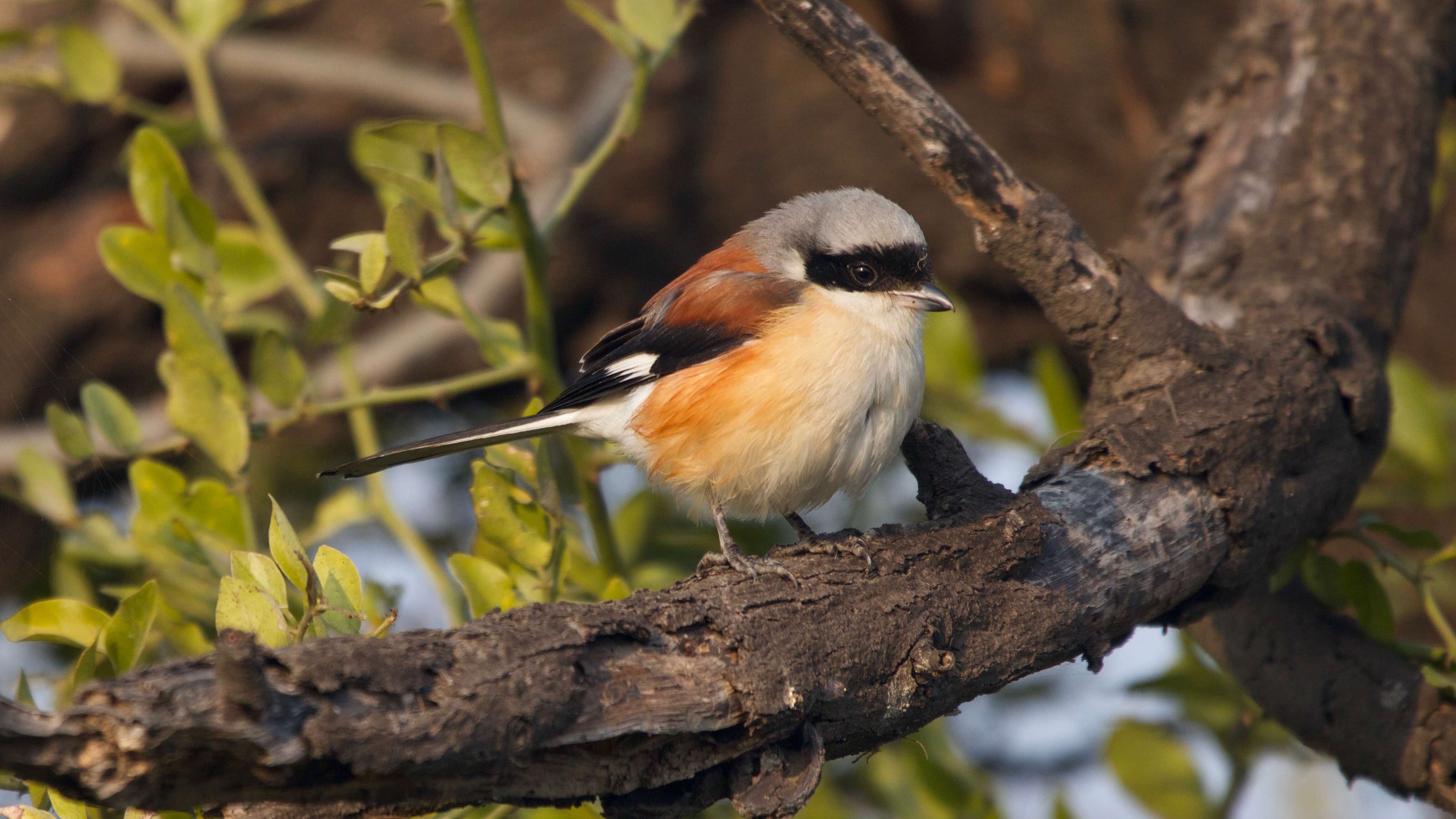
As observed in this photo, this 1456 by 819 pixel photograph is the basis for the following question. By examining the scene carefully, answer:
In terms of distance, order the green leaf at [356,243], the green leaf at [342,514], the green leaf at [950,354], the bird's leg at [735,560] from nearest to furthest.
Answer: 1. the bird's leg at [735,560]
2. the green leaf at [356,243]
3. the green leaf at [342,514]
4. the green leaf at [950,354]

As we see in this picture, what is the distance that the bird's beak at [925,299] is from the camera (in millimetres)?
2697

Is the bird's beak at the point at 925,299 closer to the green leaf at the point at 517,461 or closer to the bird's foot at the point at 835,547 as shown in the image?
the bird's foot at the point at 835,547

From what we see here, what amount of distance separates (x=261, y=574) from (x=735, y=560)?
36.2 inches

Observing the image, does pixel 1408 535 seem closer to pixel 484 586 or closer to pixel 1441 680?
pixel 1441 680

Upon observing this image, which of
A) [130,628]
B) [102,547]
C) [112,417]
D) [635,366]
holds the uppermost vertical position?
[635,366]

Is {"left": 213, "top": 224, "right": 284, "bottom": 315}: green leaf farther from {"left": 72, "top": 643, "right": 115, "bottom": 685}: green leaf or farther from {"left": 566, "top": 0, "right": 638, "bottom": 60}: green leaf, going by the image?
{"left": 72, "top": 643, "right": 115, "bottom": 685}: green leaf

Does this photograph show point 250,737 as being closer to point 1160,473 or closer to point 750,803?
point 750,803

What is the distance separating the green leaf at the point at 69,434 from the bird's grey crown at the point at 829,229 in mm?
1679

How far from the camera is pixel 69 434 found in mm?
2447

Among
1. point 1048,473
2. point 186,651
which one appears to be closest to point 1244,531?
point 1048,473

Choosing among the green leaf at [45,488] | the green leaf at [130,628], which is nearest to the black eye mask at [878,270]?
the green leaf at [130,628]

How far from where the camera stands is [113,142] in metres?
4.43

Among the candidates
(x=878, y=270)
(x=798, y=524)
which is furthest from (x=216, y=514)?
(x=878, y=270)

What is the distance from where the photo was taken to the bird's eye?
2.76 metres
